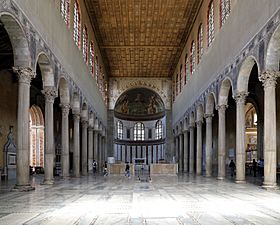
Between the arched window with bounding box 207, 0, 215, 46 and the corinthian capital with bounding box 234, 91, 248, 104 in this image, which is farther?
the arched window with bounding box 207, 0, 215, 46

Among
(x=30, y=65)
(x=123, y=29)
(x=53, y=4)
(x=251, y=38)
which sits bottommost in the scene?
(x=30, y=65)

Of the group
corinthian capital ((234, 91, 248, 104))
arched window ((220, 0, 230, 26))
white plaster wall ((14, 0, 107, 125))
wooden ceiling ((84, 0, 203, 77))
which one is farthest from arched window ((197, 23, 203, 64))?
corinthian capital ((234, 91, 248, 104))

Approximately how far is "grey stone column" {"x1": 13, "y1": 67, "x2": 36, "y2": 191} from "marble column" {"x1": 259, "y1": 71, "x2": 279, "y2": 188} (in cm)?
1038

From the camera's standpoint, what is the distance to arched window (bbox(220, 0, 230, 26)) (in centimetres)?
2611

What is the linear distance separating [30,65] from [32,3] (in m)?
2.73

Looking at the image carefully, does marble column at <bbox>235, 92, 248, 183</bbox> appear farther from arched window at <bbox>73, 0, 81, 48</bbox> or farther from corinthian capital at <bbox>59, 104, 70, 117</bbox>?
arched window at <bbox>73, 0, 81, 48</bbox>

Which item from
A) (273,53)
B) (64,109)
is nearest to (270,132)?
(273,53)

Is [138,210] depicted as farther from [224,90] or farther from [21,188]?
[224,90]

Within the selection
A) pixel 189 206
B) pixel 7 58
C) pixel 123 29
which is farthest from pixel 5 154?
pixel 189 206

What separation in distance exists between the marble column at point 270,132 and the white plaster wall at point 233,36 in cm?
238

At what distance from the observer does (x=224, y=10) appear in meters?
27.1

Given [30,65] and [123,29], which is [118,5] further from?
[30,65]

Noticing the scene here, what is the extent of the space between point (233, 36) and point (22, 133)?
13.2 metres

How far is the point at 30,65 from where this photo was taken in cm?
1808
